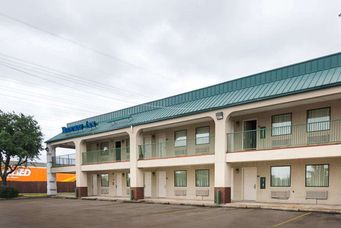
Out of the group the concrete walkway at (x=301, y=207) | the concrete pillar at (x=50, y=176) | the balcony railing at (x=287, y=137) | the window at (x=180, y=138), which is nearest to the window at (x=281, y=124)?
the balcony railing at (x=287, y=137)

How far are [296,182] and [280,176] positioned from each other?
1093mm

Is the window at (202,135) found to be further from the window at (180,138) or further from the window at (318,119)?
the window at (318,119)

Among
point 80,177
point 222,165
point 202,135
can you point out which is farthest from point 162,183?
point 80,177

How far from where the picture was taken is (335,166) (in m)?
18.8

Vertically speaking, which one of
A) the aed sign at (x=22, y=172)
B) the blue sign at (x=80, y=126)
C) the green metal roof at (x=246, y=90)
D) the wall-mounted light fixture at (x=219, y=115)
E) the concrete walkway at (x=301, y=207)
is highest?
the green metal roof at (x=246, y=90)

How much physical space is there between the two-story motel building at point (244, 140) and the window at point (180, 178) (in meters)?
0.07

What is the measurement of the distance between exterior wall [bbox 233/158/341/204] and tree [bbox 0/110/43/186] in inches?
857

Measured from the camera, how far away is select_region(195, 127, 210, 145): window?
24922 millimetres

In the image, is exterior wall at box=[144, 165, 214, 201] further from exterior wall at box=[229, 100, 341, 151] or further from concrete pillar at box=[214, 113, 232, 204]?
exterior wall at box=[229, 100, 341, 151]

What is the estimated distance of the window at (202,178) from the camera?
25.3 m

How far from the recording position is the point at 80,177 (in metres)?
33.8

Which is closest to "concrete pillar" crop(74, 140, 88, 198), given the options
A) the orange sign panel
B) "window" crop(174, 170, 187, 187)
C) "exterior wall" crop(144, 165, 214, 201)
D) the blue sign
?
the blue sign

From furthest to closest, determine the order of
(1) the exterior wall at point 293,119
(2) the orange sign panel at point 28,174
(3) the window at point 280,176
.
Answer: (2) the orange sign panel at point 28,174 < (3) the window at point 280,176 < (1) the exterior wall at point 293,119

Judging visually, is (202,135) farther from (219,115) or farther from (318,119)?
(318,119)
